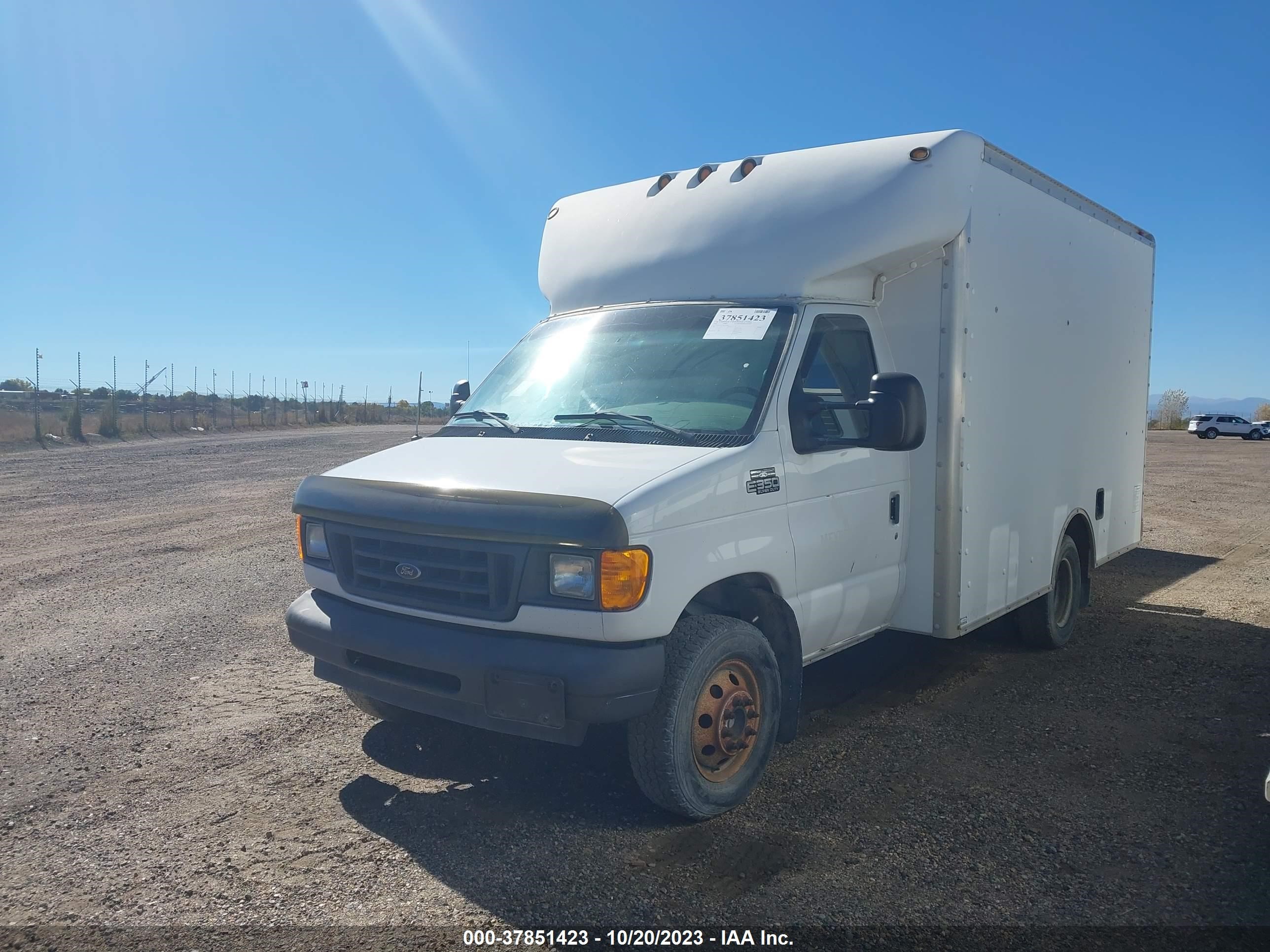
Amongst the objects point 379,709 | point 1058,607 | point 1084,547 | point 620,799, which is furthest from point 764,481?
point 1084,547

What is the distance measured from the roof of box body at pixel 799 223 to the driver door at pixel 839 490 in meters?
0.30

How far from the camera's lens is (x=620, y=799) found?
4.20 m

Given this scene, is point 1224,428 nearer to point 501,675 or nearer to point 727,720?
point 727,720

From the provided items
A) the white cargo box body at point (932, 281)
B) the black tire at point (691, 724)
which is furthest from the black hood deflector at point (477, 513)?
the white cargo box body at point (932, 281)

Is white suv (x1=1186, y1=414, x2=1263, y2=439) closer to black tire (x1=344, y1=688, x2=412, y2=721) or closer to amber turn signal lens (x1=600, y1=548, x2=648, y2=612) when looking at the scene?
black tire (x1=344, y1=688, x2=412, y2=721)

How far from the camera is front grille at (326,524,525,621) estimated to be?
369cm

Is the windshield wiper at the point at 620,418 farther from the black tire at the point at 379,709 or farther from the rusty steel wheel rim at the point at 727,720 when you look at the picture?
the black tire at the point at 379,709

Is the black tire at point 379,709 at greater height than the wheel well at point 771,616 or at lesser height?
lesser

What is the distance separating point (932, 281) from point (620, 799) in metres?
3.13

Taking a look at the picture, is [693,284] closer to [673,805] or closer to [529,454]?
[529,454]

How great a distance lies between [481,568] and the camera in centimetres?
373

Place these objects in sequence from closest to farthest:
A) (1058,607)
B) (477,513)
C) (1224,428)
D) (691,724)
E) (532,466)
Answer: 1. (477,513)
2. (691,724)
3. (532,466)
4. (1058,607)
5. (1224,428)

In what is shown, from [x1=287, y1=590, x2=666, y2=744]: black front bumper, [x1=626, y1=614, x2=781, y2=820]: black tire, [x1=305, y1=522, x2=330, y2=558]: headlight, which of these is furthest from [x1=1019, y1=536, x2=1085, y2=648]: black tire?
→ [x1=305, y1=522, x2=330, y2=558]: headlight

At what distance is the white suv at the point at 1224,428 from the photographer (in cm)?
4619
